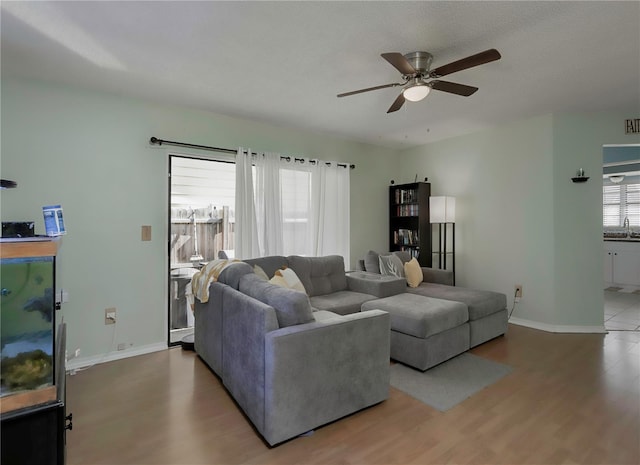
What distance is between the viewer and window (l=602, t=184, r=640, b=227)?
6.28 metres

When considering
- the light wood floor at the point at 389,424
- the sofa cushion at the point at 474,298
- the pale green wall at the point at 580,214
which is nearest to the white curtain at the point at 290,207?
the sofa cushion at the point at 474,298

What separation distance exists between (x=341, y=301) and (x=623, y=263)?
19.5 ft

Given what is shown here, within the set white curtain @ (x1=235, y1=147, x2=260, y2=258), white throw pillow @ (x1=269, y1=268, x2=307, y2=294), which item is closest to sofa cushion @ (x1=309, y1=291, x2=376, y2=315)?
white throw pillow @ (x1=269, y1=268, x2=307, y2=294)

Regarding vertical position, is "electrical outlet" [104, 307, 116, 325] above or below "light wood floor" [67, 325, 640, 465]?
above

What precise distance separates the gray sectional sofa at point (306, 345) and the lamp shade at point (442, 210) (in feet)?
5.14

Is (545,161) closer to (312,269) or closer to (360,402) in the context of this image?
(312,269)

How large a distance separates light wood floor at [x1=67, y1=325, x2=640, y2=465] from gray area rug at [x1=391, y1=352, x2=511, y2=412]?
0.27 ft

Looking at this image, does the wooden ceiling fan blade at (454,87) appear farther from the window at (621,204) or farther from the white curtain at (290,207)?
the window at (621,204)

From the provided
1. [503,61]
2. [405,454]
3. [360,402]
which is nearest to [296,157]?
[503,61]

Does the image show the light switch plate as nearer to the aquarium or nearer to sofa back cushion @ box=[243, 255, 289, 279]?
sofa back cushion @ box=[243, 255, 289, 279]

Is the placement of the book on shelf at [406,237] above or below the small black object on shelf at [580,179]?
below

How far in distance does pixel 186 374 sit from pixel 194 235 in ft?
6.06

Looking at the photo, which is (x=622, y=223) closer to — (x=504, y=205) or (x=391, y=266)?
(x=504, y=205)

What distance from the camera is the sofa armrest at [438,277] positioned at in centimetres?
440
